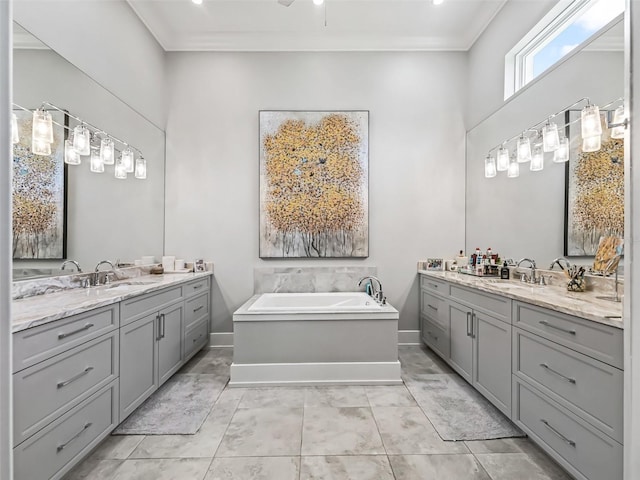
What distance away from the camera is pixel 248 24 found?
3189 millimetres

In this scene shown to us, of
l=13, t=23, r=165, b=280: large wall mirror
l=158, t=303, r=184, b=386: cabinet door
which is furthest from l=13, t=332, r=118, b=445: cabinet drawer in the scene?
l=13, t=23, r=165, b=280: large wall mirror


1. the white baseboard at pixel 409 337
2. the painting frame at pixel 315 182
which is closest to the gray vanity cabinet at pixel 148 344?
the painting frame at pixel 315 182

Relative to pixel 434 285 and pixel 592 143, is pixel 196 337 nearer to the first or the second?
pixel 434 285

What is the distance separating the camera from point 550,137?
2.18 metres

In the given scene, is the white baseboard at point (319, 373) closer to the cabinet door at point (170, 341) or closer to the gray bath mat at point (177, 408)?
the gray bath mat at point (177, 408)

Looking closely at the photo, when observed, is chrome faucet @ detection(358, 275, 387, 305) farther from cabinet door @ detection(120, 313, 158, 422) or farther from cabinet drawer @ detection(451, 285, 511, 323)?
cabinet door @ detection(120, 313, 158, 422)

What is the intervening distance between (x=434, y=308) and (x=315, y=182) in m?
1.81

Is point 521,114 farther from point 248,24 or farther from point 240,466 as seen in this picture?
point 240,466

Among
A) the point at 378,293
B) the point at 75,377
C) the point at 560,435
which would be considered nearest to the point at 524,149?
the point at 378,293

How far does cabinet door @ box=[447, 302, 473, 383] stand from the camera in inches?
93.4

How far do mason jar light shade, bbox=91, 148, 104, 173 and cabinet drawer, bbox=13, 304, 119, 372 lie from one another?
3.98 feet

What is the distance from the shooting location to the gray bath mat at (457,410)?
73.3 inches

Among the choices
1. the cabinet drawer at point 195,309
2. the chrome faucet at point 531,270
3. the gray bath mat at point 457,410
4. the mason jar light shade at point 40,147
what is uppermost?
the mason jar light shade at point 40,147

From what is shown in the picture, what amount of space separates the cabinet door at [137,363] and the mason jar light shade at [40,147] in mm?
1198
